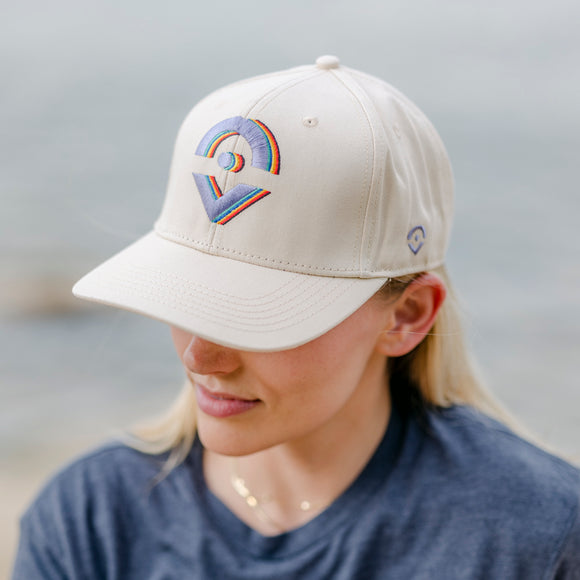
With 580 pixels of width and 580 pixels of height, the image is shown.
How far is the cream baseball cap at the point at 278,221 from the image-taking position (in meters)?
1.02

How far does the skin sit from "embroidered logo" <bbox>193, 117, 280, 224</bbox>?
177mm

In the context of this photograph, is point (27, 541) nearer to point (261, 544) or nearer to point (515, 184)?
point (261, 544)

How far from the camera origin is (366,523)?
4.18 ft

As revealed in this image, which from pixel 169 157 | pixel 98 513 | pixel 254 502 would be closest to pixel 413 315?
pixel 254 502

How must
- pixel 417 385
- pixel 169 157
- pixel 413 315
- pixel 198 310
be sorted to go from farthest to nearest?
pixel 169 157 → pixel 417 385 → pixel 413 315 → pixel 198 310

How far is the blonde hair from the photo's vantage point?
140cm

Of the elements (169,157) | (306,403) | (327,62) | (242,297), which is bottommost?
(169,157)

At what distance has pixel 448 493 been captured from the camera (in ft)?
4.25

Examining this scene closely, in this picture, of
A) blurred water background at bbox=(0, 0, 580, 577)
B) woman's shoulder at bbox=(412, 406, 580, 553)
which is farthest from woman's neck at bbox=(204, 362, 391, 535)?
blurred water background at bbox=(0, 0, 580, 577)

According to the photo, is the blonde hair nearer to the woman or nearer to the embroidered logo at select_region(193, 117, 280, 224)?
the woman

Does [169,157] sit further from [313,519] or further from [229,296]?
[229,296]

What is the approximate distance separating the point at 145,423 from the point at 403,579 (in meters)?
0.54

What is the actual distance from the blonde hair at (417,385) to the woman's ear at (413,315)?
129mm

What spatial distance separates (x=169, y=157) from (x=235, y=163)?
119 inches
